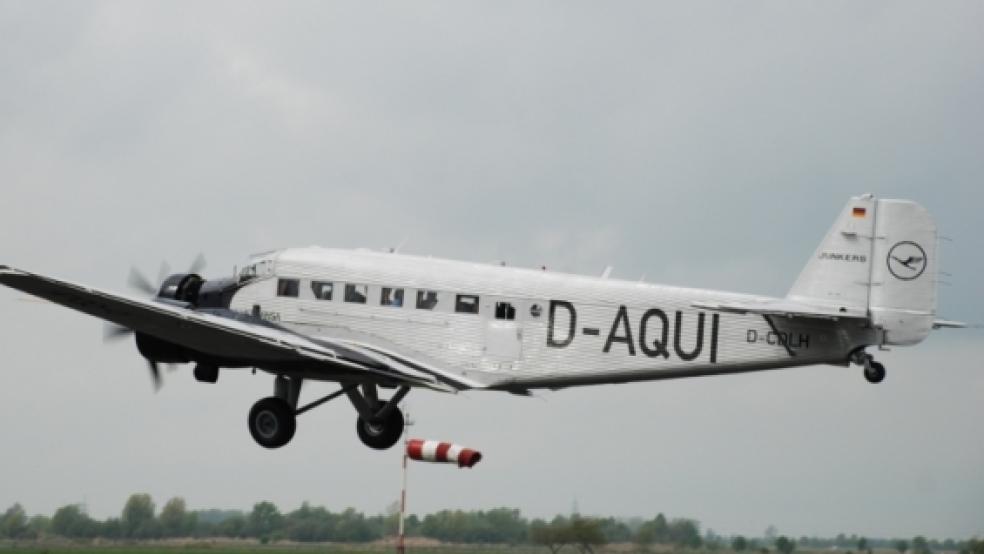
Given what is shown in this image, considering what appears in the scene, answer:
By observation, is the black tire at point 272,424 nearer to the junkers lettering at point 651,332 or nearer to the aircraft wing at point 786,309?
the junkers lettering at point 651,332

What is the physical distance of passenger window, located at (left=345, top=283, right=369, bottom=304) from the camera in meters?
32.8

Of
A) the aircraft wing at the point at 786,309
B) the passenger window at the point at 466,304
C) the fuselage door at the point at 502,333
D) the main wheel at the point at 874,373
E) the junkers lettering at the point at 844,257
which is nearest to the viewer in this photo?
the main wheel at the point at 874,373

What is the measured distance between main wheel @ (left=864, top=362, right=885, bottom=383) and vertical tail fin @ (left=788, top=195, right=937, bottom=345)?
48 centimetres

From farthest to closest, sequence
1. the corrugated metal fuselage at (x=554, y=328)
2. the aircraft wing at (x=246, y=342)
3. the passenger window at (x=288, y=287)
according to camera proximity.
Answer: the passenger window at (x=288, y=287)
the aircraft wing at (x=246, y=342)
the corrugated metal fuselage at (x=554, y=328)

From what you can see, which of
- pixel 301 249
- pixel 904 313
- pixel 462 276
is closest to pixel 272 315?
pixel 301 249

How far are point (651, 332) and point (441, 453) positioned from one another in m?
4.44

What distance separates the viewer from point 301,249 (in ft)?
111

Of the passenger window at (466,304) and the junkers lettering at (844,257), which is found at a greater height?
the junkers lettering at (844,257)

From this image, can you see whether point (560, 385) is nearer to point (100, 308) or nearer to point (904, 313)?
point (904, 313)

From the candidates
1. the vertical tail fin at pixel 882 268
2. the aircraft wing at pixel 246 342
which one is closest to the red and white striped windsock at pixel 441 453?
the aircraft wing at pixel 246 342

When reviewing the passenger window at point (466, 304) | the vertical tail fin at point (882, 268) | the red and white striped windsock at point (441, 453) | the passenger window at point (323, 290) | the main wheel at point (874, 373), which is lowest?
the red and white striped windsock at point (441, 453)

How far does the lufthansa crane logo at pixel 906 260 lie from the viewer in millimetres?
30625

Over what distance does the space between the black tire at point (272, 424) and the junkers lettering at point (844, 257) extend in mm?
10374

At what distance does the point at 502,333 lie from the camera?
104ft
